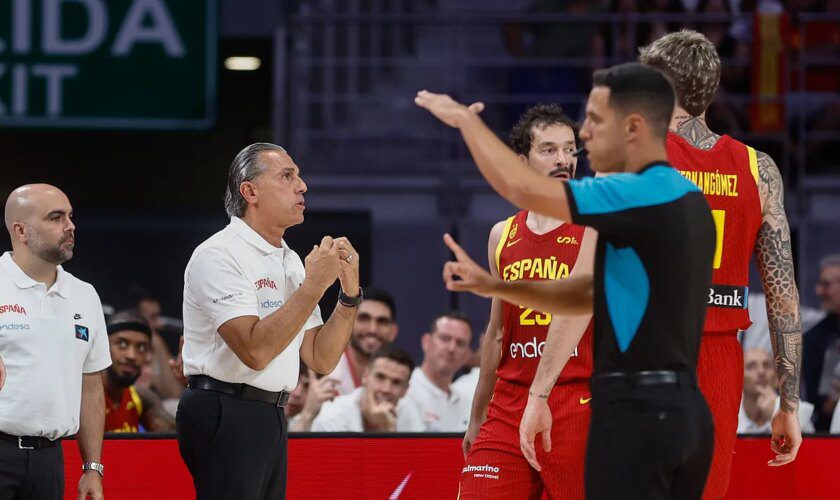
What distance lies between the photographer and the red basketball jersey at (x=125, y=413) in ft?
20.8

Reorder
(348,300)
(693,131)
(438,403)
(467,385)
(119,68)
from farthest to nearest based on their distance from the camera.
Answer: (119,68)
(467,385)
(438,403)
(348,300)
(693,131)

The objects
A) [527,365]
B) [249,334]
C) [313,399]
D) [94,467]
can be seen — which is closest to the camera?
[249,334]

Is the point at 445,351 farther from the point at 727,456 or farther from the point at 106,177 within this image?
the point at 106,177

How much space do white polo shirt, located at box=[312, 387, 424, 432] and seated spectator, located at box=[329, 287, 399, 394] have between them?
0.80 metres

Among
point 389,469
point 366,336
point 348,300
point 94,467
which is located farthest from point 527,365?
point 366,336

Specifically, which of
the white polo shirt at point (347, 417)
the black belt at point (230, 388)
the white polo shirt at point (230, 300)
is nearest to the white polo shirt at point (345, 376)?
the white polo shirt at point (347, 417)

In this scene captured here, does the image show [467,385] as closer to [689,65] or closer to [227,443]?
[227,443]

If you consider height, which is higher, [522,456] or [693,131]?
[693,131]

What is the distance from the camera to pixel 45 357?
15.3 ft

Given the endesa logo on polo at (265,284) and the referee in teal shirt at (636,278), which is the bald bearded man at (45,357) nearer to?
the endesa logo on polo at (265,284)

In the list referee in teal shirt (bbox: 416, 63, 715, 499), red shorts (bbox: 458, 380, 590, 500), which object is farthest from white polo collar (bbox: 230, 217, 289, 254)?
referee in teal shirt (bbox: 416, 63, 715, 499)

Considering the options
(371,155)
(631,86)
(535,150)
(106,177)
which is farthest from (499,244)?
(106,177)

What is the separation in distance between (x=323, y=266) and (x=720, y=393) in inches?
52.6

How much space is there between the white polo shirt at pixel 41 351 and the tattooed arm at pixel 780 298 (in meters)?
2.47
